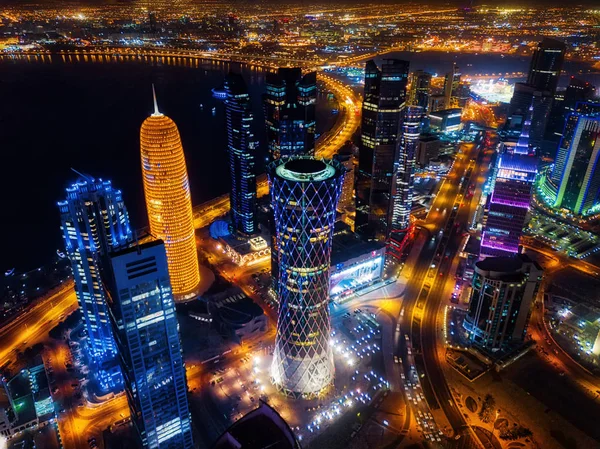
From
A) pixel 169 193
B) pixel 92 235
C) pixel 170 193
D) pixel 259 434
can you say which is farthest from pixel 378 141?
pixel 259 434

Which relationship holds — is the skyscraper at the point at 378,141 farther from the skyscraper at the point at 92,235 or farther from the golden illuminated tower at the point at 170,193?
the skyscraper at the point at 92,235

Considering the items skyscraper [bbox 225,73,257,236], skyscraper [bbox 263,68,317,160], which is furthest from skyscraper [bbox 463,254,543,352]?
skyscraper [bbox 225,73,257,236]

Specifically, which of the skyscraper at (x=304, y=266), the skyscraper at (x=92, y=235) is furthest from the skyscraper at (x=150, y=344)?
the skyscraper at (x=304, y=266)

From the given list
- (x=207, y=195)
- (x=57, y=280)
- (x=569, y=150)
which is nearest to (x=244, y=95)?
(x=207, y=195)

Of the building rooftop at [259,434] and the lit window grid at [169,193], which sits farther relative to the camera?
the lit window grid at [169,193]

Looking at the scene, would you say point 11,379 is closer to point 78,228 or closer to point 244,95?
point 78,228

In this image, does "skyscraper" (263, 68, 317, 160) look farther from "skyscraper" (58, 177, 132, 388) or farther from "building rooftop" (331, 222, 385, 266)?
"skyscraper" (58, 177, 132, 388)

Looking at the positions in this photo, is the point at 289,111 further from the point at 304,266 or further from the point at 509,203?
the point at 509,203
